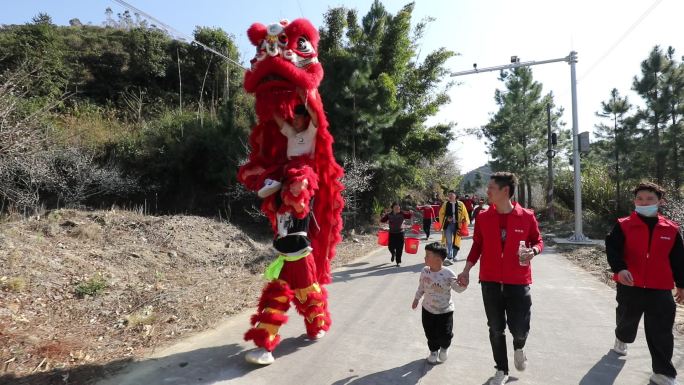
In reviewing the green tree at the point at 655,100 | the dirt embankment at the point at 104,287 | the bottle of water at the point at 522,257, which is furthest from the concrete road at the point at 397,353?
the green tree at the point at 655,100

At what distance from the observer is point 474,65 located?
12258 mm

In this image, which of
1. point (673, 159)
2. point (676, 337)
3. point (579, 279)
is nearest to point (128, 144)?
point (579, 279)

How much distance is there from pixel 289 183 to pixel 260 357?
142 cm

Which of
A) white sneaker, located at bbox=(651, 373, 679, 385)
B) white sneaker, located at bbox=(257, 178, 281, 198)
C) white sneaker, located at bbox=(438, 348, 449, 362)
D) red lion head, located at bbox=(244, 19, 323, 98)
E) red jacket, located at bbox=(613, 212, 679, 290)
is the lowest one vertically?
white sneaker, located at bbox=(651, 373, 679, 385)

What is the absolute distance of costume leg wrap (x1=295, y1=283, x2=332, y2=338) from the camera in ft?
12.5

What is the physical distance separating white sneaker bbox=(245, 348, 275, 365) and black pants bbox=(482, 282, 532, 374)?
175cm

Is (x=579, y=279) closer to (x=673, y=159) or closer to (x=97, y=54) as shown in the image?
(x=673, y=159)

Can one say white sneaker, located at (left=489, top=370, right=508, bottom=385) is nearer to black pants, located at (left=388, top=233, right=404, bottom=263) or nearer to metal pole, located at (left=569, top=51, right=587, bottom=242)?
black pants, located at (left=388, top=233, right=404, bottom=263)

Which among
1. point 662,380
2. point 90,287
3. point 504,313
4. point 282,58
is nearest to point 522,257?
point 504,313

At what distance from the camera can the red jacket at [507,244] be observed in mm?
3074

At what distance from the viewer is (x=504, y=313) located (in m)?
3.19

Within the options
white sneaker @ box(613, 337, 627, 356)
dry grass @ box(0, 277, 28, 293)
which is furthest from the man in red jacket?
dry grass @ box(0, 277, 28, 293)

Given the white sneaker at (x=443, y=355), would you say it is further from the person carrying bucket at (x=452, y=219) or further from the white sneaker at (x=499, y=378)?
the person carrying bucket at (x=452, y=219)

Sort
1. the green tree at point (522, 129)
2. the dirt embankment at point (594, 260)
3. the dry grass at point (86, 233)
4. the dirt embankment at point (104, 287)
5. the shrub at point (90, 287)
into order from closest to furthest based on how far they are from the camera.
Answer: the dirt embankment at point (104, 287) → the shrub at point (90, 287) → the dirt embankment at point (594, 260) → the dry grass at point (86, 233) → the green tree at point (522, 129)
